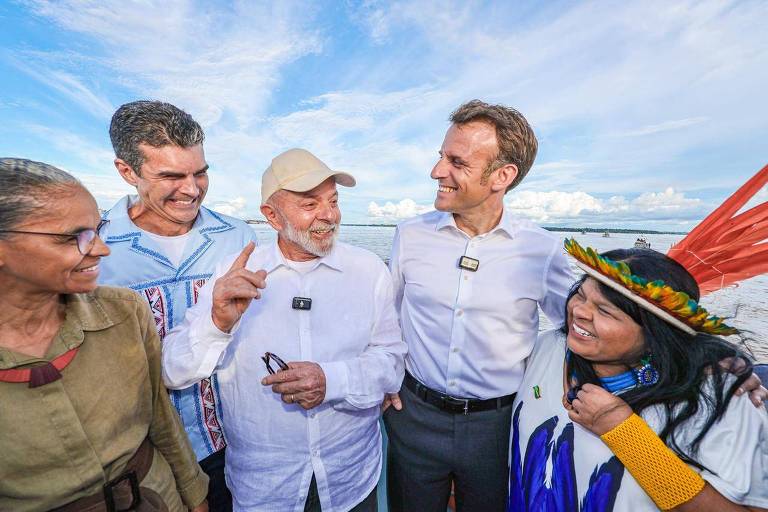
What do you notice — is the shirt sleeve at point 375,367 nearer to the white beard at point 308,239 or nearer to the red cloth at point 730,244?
the white beard at point 308,239

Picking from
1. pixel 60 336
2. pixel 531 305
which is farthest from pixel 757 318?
pixel 60 336

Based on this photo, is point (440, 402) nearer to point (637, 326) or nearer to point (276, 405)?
point (276, 405)

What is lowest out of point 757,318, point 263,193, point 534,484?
point 757,318

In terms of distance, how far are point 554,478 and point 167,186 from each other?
9.33 ft

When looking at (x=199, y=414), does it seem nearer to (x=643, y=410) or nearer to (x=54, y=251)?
(x=54, y=251)

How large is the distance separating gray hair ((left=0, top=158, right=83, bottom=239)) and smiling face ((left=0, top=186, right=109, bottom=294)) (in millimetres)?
22

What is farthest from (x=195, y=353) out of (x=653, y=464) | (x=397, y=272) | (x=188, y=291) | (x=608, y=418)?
(x=653, y=464)

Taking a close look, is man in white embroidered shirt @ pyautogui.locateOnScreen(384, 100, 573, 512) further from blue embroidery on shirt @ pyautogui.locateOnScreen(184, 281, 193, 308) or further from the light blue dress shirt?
blue embroidery on shirt @ pyautogui.locateOnScreen(184, 281, 193, 308)

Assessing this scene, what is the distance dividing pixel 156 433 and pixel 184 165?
5.38ft

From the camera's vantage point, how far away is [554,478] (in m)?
1.77

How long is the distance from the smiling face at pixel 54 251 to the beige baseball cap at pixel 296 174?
898 mm

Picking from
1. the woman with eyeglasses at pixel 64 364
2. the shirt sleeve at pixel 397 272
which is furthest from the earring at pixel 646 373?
the woman with eyeglasses at pixel 64 364

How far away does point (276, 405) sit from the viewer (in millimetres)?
1902

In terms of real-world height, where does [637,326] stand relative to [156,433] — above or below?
above
